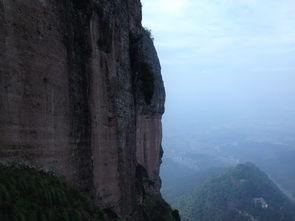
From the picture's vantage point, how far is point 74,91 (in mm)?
19016

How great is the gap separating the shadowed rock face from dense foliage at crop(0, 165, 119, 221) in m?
0.63

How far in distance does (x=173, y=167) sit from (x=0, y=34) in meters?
183

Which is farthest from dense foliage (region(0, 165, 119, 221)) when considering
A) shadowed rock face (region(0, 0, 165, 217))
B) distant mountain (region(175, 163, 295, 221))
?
distant mountain (region(175, 163, 295, 221))

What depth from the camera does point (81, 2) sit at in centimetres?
1984

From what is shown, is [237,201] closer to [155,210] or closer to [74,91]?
[155,210]

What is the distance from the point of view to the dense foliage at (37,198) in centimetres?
1293

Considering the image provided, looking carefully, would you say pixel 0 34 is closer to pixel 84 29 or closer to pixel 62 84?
pixel 62 84

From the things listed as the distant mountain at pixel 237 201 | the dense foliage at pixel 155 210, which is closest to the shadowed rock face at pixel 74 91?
the dense foliage at pixel 155 210

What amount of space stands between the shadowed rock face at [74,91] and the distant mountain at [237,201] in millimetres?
70437

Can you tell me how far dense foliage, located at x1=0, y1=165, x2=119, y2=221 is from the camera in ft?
42.4

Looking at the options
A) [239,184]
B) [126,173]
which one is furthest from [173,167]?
[126,173]

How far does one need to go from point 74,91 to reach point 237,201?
305 feet

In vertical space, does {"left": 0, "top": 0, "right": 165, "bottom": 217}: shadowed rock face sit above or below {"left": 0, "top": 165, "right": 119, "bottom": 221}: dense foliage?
above

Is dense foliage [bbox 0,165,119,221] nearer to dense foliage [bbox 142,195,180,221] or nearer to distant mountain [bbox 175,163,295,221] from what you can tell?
dense foliage [bbox 142,195,180,221]
